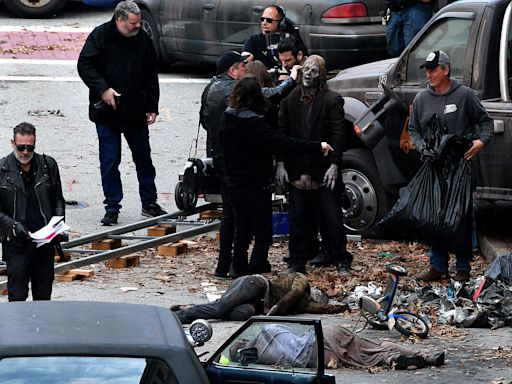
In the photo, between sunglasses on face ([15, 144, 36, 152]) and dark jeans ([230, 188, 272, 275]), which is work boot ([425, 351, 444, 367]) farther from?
sunglasses on face ([15, 144, 36, 152])

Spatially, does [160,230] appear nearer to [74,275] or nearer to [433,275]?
[74,275]

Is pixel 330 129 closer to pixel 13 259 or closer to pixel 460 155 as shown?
pixel 460 155

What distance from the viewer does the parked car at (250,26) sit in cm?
1767

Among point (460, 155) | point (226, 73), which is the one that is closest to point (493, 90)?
point (460, 155)

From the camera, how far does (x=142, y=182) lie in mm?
13977

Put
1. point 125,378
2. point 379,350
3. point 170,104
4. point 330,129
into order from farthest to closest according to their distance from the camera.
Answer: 1. point 170,104
2. point 330,129
3. point 379,350
4. point 125,378

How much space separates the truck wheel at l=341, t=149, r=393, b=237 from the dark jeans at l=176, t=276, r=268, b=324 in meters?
2.88

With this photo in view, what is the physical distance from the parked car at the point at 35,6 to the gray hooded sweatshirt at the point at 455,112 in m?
11.6

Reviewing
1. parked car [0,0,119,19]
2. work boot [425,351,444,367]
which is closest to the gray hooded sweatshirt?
work boot [425,351,444,367]

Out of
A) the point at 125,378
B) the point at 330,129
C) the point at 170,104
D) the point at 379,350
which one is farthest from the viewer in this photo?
the point at 170,104

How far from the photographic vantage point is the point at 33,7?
2244 cm

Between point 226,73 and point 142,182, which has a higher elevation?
point 226,73

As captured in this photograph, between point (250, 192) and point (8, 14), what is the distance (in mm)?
12405

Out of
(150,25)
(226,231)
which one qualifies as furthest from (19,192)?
(150,25)
